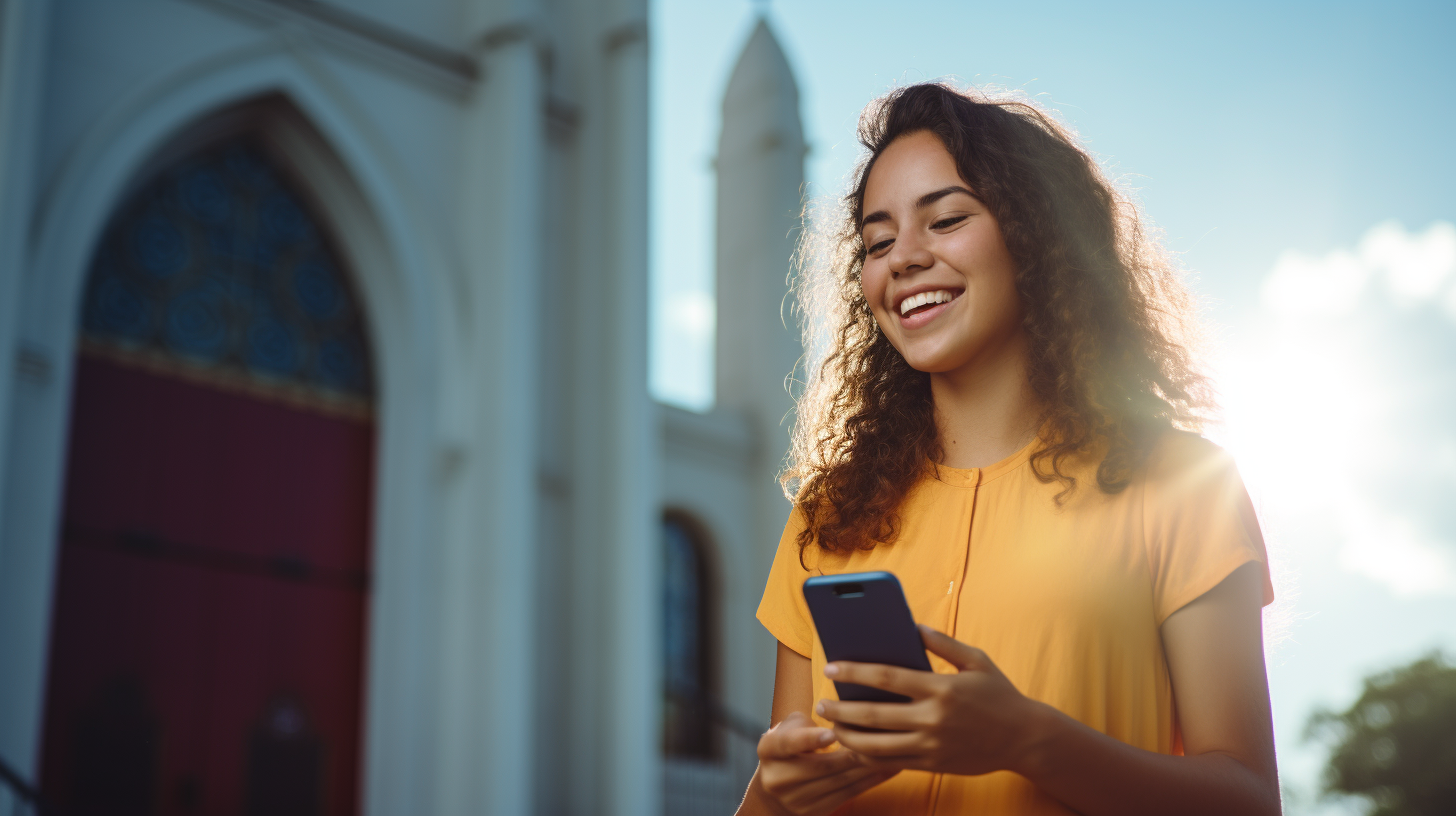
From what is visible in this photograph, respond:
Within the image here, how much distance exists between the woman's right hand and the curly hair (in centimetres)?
35

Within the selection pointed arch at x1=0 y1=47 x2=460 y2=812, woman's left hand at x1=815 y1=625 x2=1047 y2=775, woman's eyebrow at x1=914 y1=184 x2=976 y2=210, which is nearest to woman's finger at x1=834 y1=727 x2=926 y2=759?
woman's left hand at x1=815 y1=625 x2=1047 y2=775

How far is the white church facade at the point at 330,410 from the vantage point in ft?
24.7

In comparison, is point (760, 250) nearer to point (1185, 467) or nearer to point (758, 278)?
point (758, 278)

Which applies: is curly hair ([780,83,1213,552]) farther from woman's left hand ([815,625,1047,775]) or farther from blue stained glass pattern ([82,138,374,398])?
blue stained glass pattern ([82,138,374,398])

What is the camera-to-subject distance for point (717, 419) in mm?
12688

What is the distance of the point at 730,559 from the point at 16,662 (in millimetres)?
6785

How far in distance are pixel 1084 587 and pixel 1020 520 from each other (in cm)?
12

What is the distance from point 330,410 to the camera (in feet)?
30.0

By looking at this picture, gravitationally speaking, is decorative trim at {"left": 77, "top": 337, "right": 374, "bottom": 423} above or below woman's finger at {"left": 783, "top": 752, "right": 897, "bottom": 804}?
above

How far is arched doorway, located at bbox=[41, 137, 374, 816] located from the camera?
7.64 metres

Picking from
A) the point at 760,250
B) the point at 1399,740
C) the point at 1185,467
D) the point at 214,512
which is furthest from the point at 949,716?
the point at 1399,740

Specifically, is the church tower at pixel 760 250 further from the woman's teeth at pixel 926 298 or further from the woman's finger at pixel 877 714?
the woman's finger at pixel 877 714

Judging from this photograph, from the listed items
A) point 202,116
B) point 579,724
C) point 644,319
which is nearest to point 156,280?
point 202,116

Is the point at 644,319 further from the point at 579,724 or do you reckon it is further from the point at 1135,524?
Answer: the point at 1135,524
